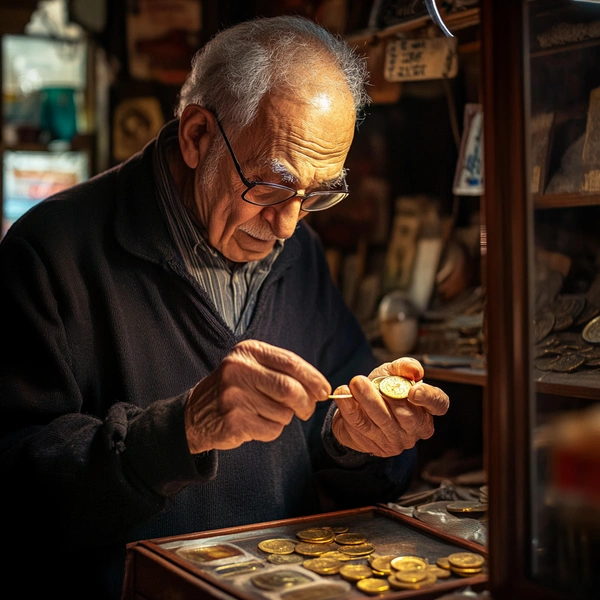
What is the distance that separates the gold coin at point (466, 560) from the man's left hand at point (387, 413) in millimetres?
350

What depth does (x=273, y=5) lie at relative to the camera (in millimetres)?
4609

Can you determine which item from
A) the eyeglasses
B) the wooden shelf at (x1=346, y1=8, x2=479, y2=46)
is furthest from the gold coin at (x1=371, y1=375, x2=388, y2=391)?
the wooden shelf at (x1=346, y1=8, x2=479, y2=46)

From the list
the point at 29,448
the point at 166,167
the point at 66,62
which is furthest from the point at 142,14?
the point at 29,448

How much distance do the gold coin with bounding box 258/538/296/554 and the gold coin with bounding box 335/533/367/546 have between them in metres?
0.09

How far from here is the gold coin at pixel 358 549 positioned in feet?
5.34

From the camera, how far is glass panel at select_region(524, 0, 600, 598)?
1199 millimetres

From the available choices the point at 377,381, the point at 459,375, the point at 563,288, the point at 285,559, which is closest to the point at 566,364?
the point at 563,288

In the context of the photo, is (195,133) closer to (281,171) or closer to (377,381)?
(281,171)

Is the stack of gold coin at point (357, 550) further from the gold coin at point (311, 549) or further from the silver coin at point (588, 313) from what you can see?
the silver coin at point (588, 313)

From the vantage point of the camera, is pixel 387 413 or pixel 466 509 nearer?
pixel 387 413

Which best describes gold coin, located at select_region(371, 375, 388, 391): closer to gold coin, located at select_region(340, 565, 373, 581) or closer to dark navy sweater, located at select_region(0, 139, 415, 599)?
dark navy sweater, located at select_region(0, 139, 415, 599)

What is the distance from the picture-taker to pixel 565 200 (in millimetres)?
1477

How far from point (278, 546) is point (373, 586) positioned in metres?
0.27

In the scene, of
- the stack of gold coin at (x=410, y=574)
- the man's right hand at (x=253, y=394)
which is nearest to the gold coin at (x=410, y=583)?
the stack of gold coin at (x=410, y=574)
